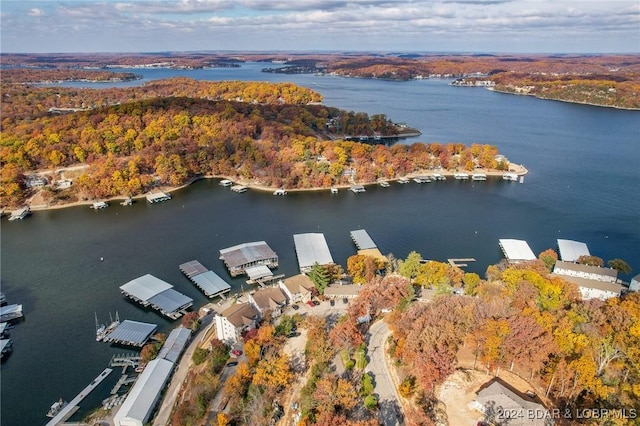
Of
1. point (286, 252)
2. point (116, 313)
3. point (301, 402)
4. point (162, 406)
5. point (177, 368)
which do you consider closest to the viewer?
point (301, 402)

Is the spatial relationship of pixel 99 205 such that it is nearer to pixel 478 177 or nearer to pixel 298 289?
pixel 298 289

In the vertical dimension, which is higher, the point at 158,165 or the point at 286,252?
the point at 158,165

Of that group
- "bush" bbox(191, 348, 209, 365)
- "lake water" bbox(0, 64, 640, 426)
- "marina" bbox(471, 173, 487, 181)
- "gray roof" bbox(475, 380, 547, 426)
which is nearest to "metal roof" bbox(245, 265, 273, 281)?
"lake water" bbox(0, 64, 640, 426)

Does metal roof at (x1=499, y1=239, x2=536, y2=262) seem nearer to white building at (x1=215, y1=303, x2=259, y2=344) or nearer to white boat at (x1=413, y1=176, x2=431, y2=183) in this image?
white boat at (x1=413, y1=176, x2=431, y2=183)

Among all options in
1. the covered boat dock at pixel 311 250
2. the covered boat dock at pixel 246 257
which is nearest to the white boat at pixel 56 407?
the covered boat dock at pixel 246 257

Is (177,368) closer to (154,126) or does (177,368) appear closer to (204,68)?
(154,126)

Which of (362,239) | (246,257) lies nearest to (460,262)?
(362,239)

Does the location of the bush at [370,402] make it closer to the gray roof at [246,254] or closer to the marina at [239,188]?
the gray roof at [246,254]

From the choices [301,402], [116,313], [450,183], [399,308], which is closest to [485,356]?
[399,308]
